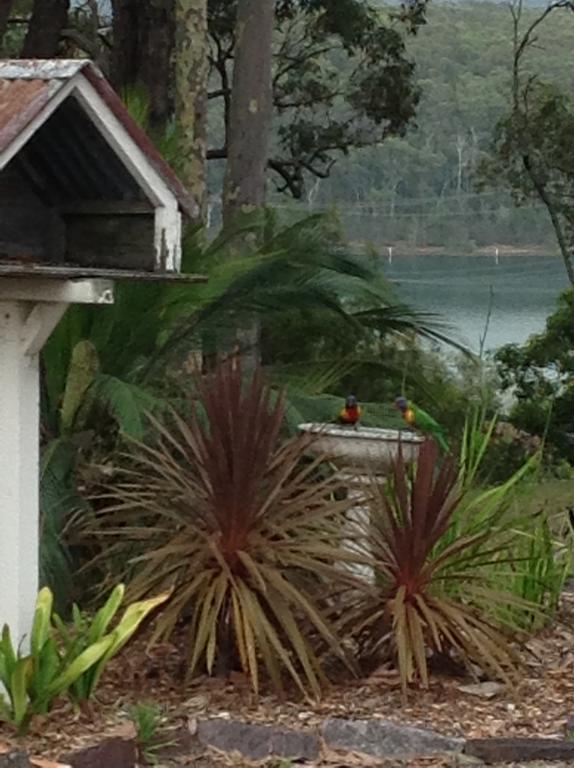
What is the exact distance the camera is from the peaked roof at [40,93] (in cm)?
480

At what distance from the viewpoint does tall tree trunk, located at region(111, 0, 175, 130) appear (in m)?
16.4

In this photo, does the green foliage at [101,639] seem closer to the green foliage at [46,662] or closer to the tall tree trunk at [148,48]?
the green foliage at [46,662]

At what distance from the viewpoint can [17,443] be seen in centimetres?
523

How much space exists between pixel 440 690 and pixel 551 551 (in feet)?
4.16

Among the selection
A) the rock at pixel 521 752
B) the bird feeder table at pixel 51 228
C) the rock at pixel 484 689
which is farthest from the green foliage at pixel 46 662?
the rock at pixel 484 689

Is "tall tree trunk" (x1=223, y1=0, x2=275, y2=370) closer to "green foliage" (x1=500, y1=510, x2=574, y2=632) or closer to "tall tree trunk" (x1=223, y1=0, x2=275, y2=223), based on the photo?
"tall tree trunk" (x1=223, y1=0, x2=275, y2=223)

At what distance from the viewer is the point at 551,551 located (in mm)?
6750

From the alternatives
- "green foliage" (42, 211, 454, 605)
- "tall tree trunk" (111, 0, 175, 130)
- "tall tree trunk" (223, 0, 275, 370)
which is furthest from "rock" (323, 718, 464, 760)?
"tall tree trunk" (111, 0, 175, 130)

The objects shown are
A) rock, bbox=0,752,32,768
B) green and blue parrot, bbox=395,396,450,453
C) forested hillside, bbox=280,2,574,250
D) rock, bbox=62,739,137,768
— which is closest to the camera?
rock, bbox=0,752,32,768

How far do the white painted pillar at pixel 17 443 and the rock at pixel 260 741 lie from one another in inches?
30.9

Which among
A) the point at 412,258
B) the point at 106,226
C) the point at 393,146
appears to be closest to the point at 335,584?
the point at 106,226

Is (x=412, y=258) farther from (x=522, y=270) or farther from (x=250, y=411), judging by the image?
(x=250, y=411)

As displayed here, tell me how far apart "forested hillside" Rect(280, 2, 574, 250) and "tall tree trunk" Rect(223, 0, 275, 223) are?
23980 mm

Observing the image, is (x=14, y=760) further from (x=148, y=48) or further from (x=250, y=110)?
(x=148, y=48)
